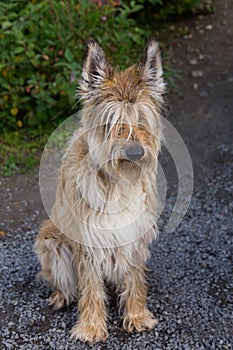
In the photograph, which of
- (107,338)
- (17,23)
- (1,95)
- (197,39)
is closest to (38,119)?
(1,95)

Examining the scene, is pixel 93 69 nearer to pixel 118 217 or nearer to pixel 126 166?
pixel 126 166

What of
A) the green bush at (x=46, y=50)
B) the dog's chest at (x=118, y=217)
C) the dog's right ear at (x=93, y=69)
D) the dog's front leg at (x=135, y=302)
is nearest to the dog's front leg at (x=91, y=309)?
the dog's front leg at (x=135, y=302)

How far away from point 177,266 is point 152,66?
6.59 feet

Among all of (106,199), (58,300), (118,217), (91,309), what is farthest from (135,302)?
(106,199)

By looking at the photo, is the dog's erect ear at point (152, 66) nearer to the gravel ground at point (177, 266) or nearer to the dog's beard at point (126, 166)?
the dog's beard at point (126, 166)

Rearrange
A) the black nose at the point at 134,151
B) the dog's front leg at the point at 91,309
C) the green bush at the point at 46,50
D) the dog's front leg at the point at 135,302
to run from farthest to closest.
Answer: the green bush at the point at 46,50, the dog's front leg at the point at 135,302, the dog's front leg at the point at 91,309, the black nose at the point at 134,151

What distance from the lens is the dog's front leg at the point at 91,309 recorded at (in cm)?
425

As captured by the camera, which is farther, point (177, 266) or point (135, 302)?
point (177, 266)

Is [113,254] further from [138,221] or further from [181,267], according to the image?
[181,267]

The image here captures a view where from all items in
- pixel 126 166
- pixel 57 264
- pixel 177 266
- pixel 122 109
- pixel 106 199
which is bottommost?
pixel 177 266

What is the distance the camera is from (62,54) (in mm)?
7105

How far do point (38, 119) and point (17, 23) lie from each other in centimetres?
117

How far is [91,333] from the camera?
432 cm

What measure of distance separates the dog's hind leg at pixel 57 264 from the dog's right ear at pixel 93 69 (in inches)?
47.5
